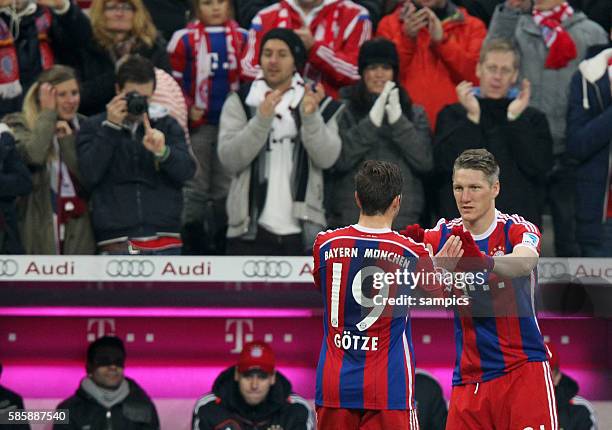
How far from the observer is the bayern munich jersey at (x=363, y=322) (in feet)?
19.0

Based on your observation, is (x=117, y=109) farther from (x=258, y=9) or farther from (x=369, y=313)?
(x=369, y=313)

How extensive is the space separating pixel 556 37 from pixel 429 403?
101 inches

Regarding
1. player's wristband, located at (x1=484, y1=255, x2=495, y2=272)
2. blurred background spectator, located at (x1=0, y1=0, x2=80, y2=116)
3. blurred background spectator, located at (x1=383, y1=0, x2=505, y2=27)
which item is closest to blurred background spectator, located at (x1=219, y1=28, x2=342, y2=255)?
blurred background spectator, located at (x1=383, y1=0, x2=505, y2=27)

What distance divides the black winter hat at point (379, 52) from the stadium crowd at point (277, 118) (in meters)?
0.01

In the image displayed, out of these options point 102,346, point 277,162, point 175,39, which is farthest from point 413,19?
point 102,346

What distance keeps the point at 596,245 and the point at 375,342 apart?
2.75 metres

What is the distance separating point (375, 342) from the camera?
5840 mm

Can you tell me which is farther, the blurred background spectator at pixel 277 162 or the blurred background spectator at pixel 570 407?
the blurred background spectator at pixel 277 162

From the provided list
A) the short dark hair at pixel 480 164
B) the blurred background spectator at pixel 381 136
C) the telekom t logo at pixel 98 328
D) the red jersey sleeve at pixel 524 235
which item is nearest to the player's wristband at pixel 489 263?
the red jersey sleeve at pixel 524 235

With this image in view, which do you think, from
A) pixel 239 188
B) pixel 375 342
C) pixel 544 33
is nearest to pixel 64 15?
pixel 239 188

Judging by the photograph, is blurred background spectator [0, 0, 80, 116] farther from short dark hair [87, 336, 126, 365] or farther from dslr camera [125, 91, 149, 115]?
short dark hair [87, 336, 126, 365]

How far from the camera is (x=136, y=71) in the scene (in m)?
7.97

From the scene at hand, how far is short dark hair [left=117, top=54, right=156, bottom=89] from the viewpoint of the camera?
7.95 meters

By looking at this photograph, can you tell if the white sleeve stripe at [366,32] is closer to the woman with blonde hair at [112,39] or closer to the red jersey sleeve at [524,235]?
the woman with blonde hair at [112,39]
